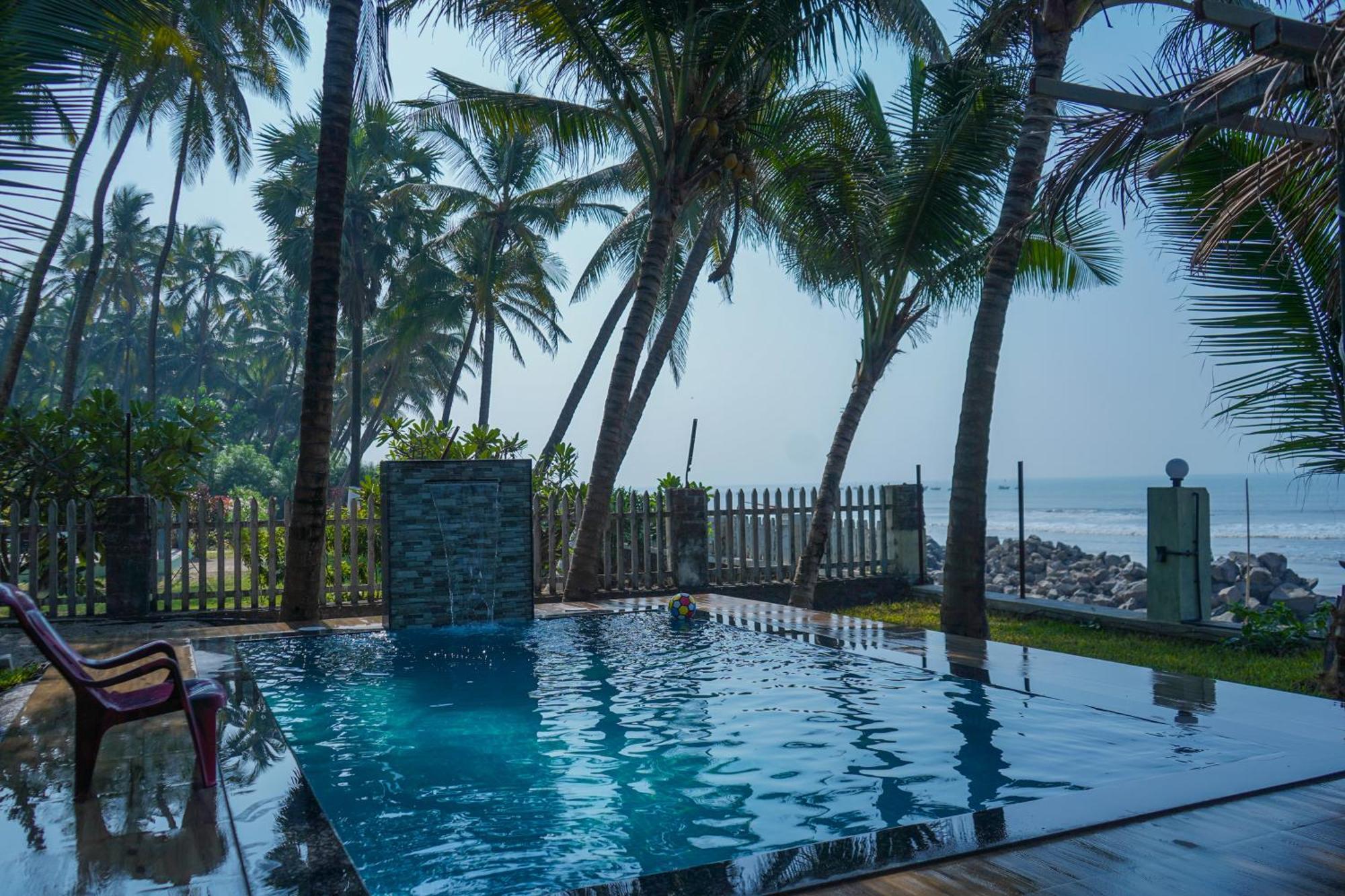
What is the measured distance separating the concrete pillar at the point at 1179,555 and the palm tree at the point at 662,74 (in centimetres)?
533

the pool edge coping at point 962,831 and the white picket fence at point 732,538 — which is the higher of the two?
the white picket fence at point 732,538

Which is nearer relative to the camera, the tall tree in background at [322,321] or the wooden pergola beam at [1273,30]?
the wooden pergola beam at [1273,30]

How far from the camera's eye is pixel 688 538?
11.5m

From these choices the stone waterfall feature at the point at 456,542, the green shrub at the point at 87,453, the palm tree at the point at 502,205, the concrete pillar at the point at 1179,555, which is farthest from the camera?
the palm tree at the point at 502,205

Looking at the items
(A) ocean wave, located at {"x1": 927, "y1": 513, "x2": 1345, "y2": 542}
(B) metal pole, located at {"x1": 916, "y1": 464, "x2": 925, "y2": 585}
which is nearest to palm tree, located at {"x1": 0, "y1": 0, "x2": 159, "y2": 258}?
(B) metal pole, located at {"x1": 916, "y1": 464, "x2": 925, "y2": 585}

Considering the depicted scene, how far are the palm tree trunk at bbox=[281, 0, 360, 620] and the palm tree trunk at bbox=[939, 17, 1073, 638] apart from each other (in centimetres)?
568

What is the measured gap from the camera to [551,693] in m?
6.43

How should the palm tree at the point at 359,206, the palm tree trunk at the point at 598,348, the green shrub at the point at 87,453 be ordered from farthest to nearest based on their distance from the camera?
the palm tree at the point at 359,206, the palm tree trunk at the point at 598,348, the green shrub at the point at 87,453

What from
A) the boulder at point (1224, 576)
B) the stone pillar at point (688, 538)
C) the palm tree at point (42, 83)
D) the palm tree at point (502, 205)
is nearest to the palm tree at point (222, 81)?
the palm tree at point (502, 205)

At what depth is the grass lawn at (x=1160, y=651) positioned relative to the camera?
7340 mm

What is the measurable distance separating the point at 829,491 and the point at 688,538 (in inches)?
74.8

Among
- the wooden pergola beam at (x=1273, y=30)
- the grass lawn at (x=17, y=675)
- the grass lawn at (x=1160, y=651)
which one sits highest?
the wooden pergola beam at (x=1273, y=30)

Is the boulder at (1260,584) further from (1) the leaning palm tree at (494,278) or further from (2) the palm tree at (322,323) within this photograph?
(1) the leaning palm tree at (494,278)

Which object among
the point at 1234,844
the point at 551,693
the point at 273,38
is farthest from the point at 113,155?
the point at 1234,844
